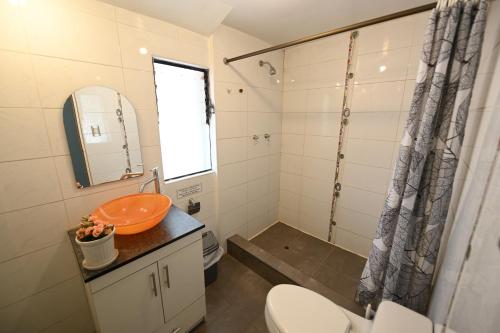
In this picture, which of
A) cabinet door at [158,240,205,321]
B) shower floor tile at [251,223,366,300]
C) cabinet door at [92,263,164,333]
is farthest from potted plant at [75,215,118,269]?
shower floor tile at [251,223,366,300]

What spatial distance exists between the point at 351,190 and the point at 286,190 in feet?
2.83

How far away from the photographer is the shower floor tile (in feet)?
6.13

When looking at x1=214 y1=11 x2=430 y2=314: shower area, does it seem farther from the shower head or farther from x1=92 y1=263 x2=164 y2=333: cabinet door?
x1=92 y1=263 x2=164 y2=333: cabinet door

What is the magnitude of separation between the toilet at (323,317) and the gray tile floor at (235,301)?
22.4 inches

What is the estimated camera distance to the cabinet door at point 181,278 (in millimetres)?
1172

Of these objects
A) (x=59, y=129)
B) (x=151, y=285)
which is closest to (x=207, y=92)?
(x=59, y=129)

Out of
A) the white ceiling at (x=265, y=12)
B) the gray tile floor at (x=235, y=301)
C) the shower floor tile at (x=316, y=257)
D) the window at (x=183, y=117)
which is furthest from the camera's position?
the shower floor tile at (x=316, y=257)

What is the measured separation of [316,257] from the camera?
2.19m

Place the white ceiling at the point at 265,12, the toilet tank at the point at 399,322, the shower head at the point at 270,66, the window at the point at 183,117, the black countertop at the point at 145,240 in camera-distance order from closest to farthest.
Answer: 1. the toilet tank at the point at 399,322
2. the black countertop at the point at 145,240
3. the white ceiling at the point at 265,12
4. the window at the point at 183,117
5. the shower head at the point at 270,66

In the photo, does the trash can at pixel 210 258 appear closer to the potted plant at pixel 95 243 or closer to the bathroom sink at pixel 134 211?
the bathroom sink at pixel 134 211

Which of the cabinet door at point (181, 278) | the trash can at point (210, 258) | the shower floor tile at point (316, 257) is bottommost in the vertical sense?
the shower floor tile at point (316, 257)

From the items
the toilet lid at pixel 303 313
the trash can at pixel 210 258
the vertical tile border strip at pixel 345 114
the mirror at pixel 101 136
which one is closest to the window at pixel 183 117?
the mirror at pixel 101 136

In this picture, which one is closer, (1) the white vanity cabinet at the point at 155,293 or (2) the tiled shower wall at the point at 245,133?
(1) the white vanity cabinet at the point at 155,293

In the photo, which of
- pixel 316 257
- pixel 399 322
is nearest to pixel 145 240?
pixel 399 322
